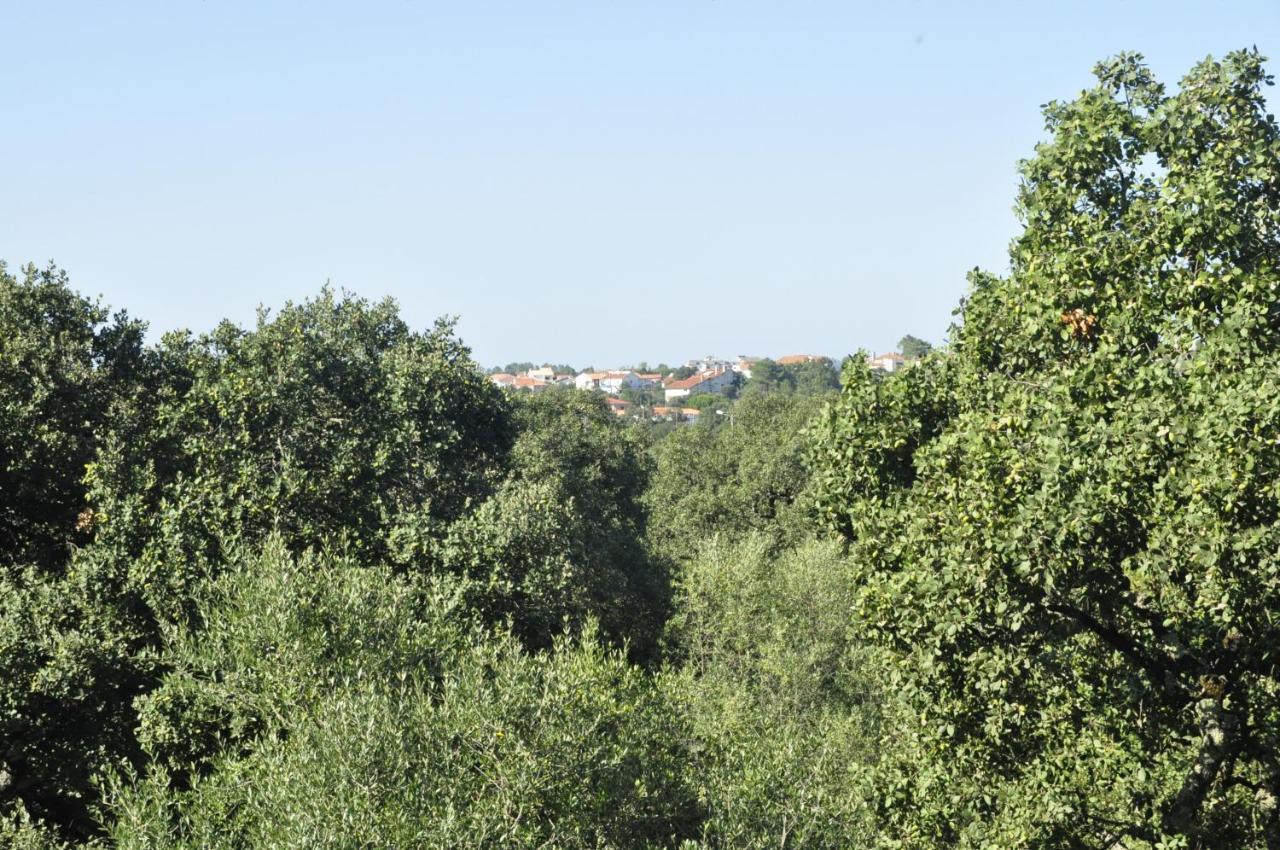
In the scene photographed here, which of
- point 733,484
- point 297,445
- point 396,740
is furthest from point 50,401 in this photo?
point 733,484

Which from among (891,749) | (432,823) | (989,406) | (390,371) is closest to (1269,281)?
(989,406)

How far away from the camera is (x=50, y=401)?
23562mm

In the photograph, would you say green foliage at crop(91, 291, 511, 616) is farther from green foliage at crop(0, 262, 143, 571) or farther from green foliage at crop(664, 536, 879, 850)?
green foliage at crop(664, 536, 879, 850)

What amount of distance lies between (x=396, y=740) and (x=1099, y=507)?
8.29m

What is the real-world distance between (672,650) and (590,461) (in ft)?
79.4

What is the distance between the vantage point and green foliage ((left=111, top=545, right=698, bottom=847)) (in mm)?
12727

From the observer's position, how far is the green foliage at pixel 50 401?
75.1ft

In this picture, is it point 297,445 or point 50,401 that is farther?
point 297,445

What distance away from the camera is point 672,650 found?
31.7m

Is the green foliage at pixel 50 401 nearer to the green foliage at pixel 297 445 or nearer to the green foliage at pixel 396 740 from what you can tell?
the green foliage at pixel 297 445

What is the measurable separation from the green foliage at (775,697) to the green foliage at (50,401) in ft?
44.4

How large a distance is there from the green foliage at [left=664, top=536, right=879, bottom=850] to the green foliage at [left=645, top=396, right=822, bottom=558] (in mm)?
16859

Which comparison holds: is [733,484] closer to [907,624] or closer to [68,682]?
[68,682]

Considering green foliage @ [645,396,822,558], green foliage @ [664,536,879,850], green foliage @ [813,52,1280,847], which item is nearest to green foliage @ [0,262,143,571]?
green foliage @ [664,536,879,850]
